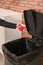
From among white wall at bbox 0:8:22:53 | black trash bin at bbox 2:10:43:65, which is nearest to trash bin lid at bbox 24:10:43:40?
black trash bin at bbox 2:10:43:65

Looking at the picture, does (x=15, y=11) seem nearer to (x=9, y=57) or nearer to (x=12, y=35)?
(x=12, y=35)

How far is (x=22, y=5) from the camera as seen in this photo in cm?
312

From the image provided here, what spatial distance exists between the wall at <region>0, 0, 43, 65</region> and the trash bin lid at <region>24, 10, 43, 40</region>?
0.18m

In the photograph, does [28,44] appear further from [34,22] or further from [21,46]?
[34,22]

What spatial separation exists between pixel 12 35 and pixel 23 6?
2.16ft

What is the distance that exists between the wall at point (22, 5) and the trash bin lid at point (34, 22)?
182 mm

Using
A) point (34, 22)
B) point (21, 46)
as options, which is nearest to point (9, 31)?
point (21, 46)

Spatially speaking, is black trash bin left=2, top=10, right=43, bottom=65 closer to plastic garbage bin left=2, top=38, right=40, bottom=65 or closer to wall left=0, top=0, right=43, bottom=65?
plastic garbage bin left=2, top=38, right=40, bottom=65

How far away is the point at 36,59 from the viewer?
2.36 m

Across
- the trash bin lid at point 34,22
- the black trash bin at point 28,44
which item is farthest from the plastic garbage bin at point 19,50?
the trash bin lid at point 34,22

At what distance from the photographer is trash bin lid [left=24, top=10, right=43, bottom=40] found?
249 centimetres

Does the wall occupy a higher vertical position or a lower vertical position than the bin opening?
higher

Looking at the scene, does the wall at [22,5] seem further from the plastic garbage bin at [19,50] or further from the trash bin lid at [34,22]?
the plastic garbage bin at [19,50]

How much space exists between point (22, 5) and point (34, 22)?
2.19ft
